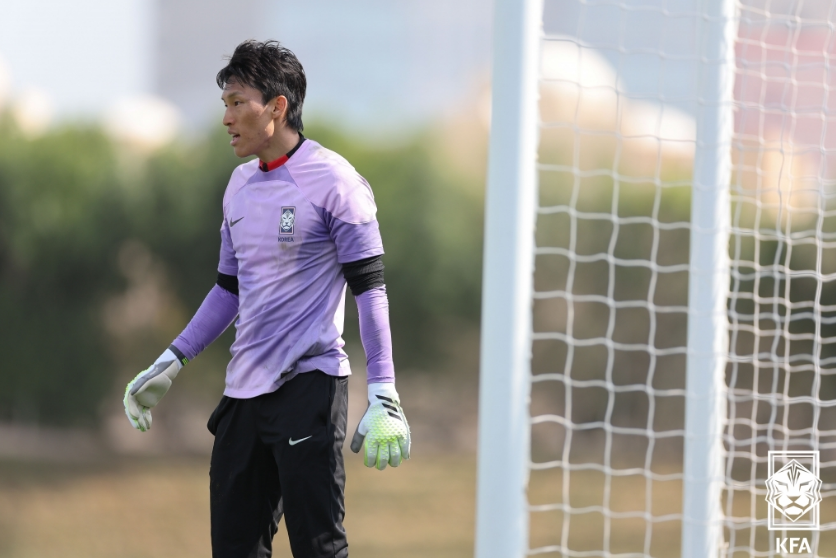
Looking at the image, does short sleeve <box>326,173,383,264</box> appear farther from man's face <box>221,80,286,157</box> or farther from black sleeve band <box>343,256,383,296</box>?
man's face <box>221,80,286,157</box>

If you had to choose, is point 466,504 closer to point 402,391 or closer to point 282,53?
point 402,391

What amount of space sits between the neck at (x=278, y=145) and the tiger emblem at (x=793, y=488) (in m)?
2.03

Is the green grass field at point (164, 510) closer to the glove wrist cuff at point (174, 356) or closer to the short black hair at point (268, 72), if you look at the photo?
the glove wrist cuff at point (174, 356)

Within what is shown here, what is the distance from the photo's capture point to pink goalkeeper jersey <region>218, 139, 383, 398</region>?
2.12 m

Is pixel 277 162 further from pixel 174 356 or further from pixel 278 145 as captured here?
pixel 174 356

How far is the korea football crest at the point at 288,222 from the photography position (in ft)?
7.01

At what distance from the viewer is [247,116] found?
2.15m

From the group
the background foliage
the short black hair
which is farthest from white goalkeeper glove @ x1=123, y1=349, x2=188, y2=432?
the background foliage

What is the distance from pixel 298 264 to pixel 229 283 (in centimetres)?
33

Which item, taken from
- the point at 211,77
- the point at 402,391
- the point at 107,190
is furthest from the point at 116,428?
the point at 211,77

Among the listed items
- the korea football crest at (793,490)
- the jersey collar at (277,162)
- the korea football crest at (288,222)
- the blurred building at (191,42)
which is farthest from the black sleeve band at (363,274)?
the blurred building at (191,42)

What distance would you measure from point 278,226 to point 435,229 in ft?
33.8

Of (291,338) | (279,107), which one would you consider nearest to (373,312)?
(291,338)

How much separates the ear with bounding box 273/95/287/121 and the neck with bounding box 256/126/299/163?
33mm
